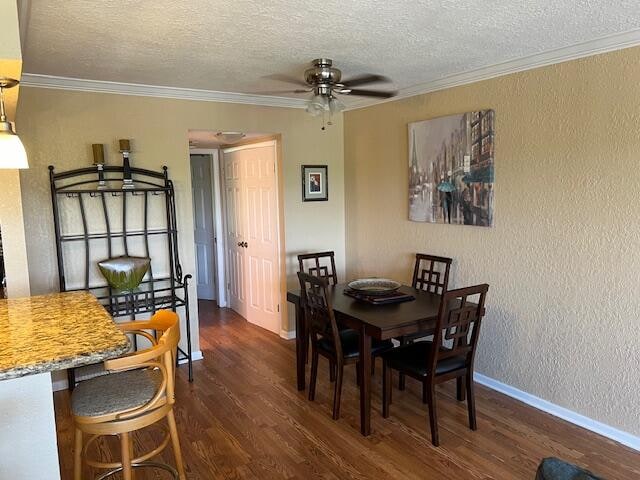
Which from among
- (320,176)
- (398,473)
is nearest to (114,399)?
(398,473)

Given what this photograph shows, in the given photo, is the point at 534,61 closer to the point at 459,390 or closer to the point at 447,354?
the point at 447,354

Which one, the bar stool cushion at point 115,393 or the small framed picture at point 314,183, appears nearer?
the bar stool cushion at point 115,393

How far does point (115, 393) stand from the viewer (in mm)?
2051

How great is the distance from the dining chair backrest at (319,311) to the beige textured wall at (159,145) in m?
1.33

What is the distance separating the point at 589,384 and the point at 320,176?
9.55 ft

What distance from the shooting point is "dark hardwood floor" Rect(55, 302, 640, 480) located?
2.59 meters

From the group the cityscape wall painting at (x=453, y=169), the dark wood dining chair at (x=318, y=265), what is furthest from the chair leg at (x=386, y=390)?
the cityscape wall painting at (x=453, y=169)

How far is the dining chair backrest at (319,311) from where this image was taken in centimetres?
304

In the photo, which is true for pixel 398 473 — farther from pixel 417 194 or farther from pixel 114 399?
pixel 417 194

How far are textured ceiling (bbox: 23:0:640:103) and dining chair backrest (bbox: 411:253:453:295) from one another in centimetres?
145

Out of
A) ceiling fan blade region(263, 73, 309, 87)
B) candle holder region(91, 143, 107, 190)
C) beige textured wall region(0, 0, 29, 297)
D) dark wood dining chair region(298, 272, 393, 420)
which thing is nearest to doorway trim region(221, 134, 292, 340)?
ceiling fan blade region(263, 73, 309, 87)

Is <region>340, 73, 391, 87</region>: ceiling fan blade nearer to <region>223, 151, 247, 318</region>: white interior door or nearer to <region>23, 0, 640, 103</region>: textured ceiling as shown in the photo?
<region>23, 0, 640, 103</region>: textured ceiling

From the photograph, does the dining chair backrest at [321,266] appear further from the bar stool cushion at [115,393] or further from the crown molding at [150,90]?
the bar stool cushion at [115,393]

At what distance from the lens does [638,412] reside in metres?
2.74
